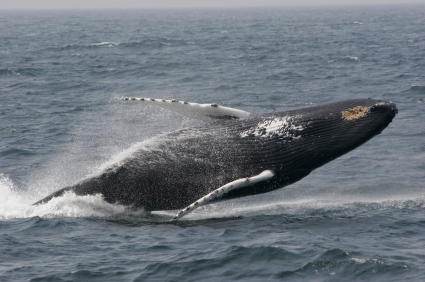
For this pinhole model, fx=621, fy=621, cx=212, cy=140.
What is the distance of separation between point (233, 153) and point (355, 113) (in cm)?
256

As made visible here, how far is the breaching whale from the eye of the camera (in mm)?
12227

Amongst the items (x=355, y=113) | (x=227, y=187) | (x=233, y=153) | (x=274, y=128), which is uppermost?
(x=355, y=113)

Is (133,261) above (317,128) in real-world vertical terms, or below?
below

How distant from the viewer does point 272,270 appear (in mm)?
10523

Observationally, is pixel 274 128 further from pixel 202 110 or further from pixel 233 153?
pixel 202 110

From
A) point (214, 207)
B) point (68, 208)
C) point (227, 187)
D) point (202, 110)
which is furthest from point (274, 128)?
point (68, 208)

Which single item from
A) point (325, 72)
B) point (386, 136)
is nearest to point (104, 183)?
point (386, 136)

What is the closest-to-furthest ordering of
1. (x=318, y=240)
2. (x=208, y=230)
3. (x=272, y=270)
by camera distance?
1. (x=272, y=270)
2. (x=318, y=240)
3. (x=208, y=230)

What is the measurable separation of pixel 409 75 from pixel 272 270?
2588 cm

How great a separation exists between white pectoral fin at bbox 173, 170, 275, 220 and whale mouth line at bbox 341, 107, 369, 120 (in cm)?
184

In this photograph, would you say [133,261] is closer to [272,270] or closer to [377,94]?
[272,270]

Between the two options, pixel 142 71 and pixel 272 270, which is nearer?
pixel 272 270

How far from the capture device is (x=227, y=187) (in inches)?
466

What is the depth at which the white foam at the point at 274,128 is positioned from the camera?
1259 centimetres
